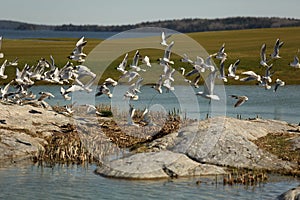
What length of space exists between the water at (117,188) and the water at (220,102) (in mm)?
12612

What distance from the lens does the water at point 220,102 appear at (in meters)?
38.7

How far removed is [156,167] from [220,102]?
882 inches

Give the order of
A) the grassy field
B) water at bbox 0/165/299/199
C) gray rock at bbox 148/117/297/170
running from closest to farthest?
water at bbox 0/165/299/199 < gray rock at bbox 148/117/297/170 < the grassy field

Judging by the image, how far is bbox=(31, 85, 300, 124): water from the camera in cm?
3866

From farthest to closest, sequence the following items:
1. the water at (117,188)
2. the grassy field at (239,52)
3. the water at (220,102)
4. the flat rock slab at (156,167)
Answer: the grassy field at (239,52), the water at (220,102), the flat rock slab at (156,167), the water at (117,188)

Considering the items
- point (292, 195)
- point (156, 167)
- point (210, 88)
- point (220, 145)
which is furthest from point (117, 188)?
point (210, 88)

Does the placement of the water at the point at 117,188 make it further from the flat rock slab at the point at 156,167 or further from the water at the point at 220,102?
the water at the point at 220,102

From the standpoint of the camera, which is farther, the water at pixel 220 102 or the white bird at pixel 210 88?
the water at pixel 220 102

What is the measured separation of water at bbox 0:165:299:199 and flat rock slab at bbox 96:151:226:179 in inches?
14.9

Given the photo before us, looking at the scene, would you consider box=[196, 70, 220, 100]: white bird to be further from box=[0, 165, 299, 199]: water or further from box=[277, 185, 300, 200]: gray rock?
box=[277, 185, 300, 200]: gray rock

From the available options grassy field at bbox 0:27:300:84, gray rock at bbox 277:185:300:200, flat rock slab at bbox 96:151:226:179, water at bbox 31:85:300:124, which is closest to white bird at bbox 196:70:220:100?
flat rock slab at bbox 96:151:226:179

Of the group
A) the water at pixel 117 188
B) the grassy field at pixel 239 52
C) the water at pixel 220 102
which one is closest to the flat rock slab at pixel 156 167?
the water at pixel 117 188

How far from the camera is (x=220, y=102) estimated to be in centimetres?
4303

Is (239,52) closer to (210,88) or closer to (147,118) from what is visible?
(147,118)
